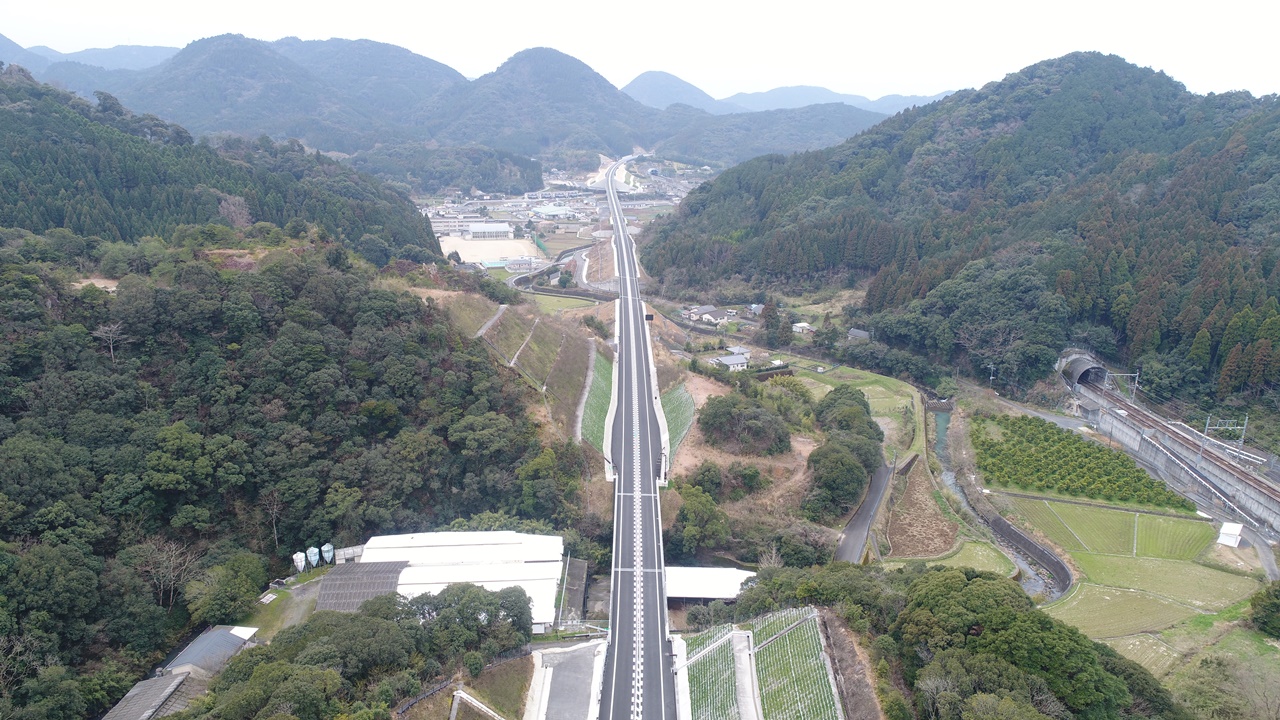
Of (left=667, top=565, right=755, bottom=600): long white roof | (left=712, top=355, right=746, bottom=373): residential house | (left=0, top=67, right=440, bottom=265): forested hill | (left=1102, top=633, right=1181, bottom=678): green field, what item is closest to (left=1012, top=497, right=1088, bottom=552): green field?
(left=1102, top=633, right=1181, bottom=678): green field

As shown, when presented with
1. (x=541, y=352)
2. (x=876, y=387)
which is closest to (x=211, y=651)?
(x=541, y=352)

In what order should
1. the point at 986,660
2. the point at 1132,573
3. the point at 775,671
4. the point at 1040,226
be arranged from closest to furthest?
1. the point at 986,660
2. the point at 775,671
3. the point at 1132,573
4. the point at 1040,226

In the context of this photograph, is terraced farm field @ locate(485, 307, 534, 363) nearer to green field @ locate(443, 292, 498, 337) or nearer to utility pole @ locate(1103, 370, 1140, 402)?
green field @ locate(443, 292, 498, 337)

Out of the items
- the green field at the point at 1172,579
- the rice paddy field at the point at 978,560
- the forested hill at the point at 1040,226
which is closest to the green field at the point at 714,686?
the rice paddy field at the point at 978,560

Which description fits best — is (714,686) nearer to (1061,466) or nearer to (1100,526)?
(1100,526)

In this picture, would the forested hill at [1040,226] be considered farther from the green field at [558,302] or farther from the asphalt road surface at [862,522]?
the asphalt road surface at [862,522]
